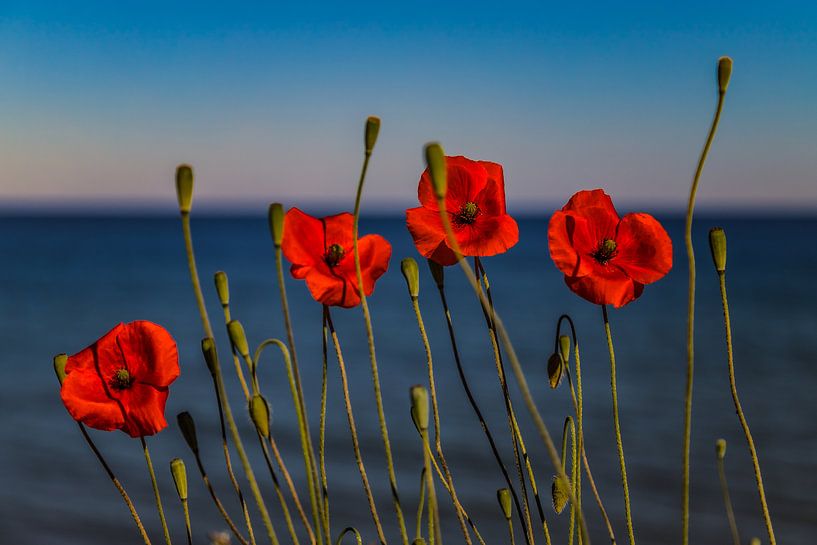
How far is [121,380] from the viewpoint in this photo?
1.12 meters

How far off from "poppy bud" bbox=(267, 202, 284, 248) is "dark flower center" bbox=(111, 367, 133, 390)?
1.21 ft

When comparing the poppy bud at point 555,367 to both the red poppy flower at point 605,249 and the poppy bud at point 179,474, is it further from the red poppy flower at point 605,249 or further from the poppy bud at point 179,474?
the poppy bud at point 179,474

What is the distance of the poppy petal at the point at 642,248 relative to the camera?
114 cm

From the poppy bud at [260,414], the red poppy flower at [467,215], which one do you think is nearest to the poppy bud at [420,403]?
the poppy bud at [260,414]

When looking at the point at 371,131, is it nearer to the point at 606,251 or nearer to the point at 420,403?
the point at 420,403

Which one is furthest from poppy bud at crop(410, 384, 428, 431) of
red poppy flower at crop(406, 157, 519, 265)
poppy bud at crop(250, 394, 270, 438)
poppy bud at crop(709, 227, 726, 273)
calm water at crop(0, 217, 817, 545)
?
calm water at crop(0, 217, 817, 545)

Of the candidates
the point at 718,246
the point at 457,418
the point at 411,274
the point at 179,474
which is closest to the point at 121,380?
the point at 179,474

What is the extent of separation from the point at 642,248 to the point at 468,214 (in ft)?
0.73

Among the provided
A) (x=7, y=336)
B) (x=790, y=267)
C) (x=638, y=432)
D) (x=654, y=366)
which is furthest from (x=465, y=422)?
(x=790, y=267)

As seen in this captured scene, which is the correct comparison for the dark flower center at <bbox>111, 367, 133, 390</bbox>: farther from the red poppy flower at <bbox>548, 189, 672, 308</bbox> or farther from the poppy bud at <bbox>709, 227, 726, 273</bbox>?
the poppy bud at <bbox>709, 227, 726, 273</bbox>

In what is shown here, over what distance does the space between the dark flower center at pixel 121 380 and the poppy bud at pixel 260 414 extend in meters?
0.25

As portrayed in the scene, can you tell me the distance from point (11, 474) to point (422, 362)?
284 inches

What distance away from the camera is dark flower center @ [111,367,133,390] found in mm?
1124

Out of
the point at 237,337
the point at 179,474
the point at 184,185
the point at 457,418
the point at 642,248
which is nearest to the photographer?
the point at 184,185
